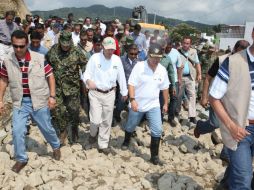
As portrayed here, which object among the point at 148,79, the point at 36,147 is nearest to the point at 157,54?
the point at 148,79

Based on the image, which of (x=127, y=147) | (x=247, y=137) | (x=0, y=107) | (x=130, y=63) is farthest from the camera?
(x=130, y=63)

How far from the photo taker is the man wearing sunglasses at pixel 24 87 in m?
4.68

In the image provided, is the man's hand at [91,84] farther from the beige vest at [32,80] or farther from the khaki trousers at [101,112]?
the beige vest at [32,80]

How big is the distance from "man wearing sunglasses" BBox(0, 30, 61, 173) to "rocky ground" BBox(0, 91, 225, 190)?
1.25ft

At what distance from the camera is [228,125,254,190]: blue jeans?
3197 mm

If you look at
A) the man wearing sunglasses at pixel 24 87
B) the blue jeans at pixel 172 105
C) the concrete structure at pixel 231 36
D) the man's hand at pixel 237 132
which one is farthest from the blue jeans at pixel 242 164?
the concrete structure at pixel 231 36

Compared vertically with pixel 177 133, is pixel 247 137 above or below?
above

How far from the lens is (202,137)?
7.31 meters

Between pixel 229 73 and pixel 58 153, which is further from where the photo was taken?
pixel 58 153

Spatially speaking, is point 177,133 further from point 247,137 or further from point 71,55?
point 247,137

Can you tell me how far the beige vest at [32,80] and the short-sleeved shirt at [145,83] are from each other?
139 cm

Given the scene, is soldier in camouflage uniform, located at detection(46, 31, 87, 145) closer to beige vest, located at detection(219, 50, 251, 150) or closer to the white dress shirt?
the white dress shirt

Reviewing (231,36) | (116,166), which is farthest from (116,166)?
(231,36)

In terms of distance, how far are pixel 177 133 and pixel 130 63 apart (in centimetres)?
184
